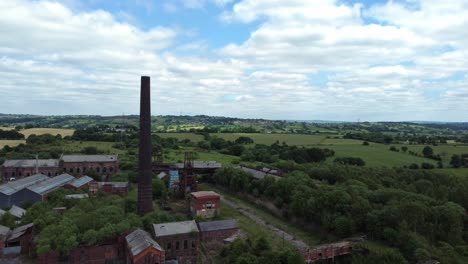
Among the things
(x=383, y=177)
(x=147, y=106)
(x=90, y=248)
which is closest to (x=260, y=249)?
(x=90, y=248)

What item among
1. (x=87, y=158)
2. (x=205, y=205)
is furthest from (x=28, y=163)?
(x=205, y=205)

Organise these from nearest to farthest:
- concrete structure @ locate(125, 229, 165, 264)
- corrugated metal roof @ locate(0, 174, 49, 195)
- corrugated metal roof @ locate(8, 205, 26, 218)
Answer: concrete structure @ locate(125, 229, 165, 264), corrugated metal roof @ locate(8, 205, 26, 218), corrugated metal roof @ locate(0, 174, 49, 195)

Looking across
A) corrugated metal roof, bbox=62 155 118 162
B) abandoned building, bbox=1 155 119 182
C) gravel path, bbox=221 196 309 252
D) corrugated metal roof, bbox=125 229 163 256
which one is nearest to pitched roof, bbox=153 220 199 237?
corrugated metal roof, bbox=125 229 163 256

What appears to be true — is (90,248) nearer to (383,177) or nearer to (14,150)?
(383,177)

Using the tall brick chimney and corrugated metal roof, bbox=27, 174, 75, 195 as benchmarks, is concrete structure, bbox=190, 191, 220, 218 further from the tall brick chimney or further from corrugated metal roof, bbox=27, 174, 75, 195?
corrugated metal roof, bbox=27, 174, 75, 195

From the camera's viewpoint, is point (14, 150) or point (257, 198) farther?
point (14, 150)

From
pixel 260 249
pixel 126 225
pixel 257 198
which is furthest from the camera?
pixel 257 198

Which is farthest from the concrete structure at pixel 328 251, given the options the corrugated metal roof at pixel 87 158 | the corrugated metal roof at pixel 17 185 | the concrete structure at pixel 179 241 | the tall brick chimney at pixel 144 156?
the corrugated metal roof at pixel 87 158
